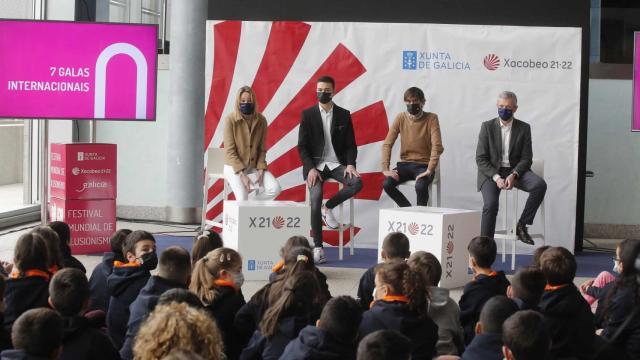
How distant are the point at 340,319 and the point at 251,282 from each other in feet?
11.5

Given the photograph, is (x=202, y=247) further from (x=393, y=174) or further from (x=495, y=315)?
(x=393, y=174)

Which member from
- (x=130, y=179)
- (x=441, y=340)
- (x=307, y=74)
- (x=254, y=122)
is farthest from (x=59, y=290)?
(x=130, y=179)

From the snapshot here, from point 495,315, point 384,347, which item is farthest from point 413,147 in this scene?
point 384,347

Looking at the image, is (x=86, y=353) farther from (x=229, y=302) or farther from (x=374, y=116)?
(x=374, y=116)

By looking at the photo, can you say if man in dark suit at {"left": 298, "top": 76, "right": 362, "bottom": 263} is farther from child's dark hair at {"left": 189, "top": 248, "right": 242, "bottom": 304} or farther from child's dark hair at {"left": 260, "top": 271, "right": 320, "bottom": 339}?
child's dark hair at {"left": 260, "top": 271, "right": 320, "bottom": 339}

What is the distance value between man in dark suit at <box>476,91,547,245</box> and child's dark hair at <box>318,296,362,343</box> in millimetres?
4400

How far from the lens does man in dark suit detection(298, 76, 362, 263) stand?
782cm

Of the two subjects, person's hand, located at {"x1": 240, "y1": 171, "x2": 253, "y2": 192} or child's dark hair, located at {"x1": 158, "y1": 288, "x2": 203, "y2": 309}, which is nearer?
child's dark hair, located at {"x1": 158, "y1": 288, "x2": 203, "y2": 309}

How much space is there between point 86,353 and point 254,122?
466 cm

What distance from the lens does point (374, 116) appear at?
8375 millimetres

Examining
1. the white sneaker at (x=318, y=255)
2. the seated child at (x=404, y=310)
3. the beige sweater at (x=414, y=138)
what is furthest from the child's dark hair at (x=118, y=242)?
the beige sweater at (x=414, y=138)

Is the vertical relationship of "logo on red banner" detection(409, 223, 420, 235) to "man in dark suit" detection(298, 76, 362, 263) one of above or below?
below

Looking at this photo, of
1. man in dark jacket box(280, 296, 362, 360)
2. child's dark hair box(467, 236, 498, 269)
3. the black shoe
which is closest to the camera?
man in dark jacket box(280, 296, 362, 360)

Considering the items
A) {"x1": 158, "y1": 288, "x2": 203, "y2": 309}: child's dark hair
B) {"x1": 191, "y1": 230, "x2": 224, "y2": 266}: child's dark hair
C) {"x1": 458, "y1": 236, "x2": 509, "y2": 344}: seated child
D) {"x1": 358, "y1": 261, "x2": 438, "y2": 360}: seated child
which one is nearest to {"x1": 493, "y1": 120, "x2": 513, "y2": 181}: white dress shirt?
{"x1": 458, "y1": 236, "x2": 509, "y2": 344}: seated child
